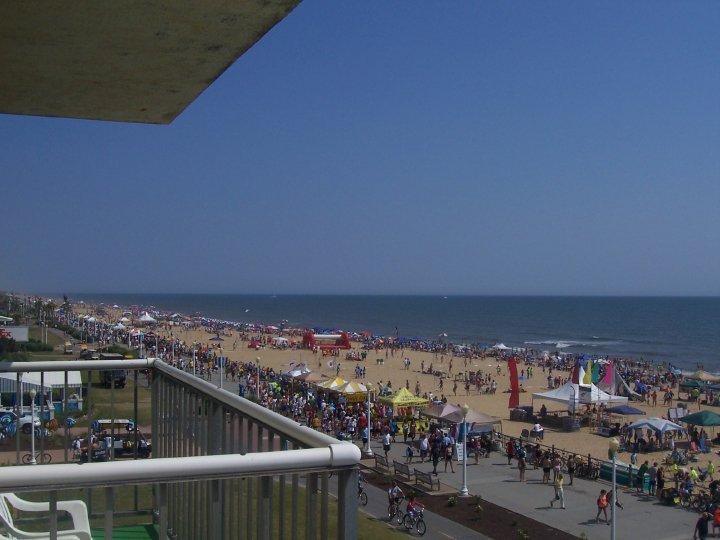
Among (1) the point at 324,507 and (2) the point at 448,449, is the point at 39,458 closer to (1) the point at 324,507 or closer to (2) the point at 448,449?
(1) the point at 324,507

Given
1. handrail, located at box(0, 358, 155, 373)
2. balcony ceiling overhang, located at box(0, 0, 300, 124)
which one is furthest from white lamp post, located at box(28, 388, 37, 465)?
balcony ceiling overhang, located at box(0, 0, 300, 124)

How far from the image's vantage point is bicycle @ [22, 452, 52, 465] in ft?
14.0

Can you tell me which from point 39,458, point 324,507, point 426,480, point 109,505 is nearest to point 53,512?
point 109,505

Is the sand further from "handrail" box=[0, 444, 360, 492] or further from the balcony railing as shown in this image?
"handrail" box=[0, 444, 360, 492]

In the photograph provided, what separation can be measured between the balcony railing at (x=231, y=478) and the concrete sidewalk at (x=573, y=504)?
13.3m

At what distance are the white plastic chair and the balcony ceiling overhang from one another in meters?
1.48

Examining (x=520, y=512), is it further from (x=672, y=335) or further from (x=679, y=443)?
(x=672, y=335)

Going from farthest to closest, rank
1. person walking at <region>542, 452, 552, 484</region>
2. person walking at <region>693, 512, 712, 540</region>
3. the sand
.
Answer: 1. the sand
2. person walking at <region>542, 452, 552, 484</region>
3. person walking at <region>693, 512, 712, 540</region>

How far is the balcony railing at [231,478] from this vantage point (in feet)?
4.94

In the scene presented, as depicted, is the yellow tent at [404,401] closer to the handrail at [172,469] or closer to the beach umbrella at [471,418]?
the beach umbrella at [471,418]

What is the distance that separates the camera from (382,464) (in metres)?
19.9

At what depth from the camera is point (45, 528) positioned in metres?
2.74

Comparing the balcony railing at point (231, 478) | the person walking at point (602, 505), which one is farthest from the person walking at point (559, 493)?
the balcony railing at point (231, 478)

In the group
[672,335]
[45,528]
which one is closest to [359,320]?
[672,335]
